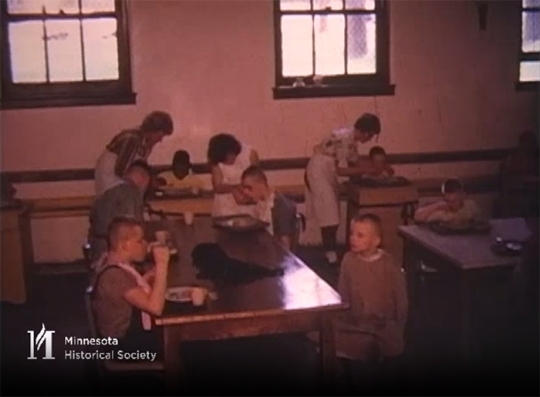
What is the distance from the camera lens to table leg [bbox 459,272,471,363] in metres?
2.96

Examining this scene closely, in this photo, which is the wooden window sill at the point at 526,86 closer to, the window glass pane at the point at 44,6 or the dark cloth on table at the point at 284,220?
the dark cloth on table at the point at 284,220

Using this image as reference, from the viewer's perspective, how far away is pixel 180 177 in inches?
181

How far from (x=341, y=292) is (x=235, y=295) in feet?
1.19

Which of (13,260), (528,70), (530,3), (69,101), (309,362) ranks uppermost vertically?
(530,3)

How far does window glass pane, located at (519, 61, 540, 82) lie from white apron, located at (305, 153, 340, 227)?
1.20 metres

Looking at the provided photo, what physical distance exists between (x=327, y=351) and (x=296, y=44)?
104 inches

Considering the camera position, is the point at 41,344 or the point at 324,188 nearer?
the point at 41,344

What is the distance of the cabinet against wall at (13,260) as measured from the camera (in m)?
4.09

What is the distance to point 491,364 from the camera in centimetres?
316

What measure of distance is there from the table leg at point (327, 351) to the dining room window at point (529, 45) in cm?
302

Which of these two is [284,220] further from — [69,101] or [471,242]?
[69,101]

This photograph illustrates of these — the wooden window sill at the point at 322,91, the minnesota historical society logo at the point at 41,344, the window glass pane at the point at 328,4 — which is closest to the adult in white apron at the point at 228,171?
the wooden window sill at the point at 322,91

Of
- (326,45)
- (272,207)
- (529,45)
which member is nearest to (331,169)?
(326,45)

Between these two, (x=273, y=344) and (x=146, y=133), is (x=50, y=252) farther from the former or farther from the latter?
(x=273, y=344)
